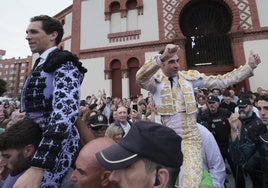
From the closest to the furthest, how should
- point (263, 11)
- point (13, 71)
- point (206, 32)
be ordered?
point (263, 11) < point (206, 32) < point (13, 71)

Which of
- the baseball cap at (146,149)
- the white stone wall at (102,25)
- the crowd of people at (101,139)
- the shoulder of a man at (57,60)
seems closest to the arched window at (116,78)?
the white stone wall at (102,25)

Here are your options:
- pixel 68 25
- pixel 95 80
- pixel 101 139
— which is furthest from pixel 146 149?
pixel 68 25

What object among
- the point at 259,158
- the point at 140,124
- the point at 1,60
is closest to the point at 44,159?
the point at 140,124

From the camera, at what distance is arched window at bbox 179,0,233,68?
43.5 feet

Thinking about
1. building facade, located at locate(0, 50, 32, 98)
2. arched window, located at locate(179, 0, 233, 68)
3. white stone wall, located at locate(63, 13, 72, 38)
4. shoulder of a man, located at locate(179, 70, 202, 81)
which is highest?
building facade, located at locate(0, 50, 32, 98)

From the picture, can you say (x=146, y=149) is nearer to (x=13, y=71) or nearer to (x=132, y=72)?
(x=132, y=72)

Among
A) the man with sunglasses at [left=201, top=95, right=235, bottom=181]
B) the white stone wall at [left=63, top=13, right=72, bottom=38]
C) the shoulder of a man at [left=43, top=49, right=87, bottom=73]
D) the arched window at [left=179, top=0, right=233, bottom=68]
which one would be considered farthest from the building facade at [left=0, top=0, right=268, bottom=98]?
the shoulder of a man at [left=43, top=49, right=87, bottom=73]

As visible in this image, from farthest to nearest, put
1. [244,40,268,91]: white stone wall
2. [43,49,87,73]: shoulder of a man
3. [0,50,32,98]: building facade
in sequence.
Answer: [0,50,32,98]: building facade, [244,40,268,91]: white stone wall, [43,49,87,73]: shoulder of a man

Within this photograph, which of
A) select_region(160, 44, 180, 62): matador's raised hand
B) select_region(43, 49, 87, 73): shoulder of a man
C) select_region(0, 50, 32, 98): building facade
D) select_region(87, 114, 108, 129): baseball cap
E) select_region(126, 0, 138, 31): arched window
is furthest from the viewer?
select_region(0, 50, 32, 98): building facade

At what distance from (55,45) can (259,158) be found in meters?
3.00

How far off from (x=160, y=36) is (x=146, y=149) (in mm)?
13653

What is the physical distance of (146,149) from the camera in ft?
3.74

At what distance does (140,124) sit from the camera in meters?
1.26

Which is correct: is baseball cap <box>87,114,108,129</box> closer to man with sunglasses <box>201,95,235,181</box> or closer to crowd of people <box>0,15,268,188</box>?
crowd of people <box>0,15,268,188</box>
